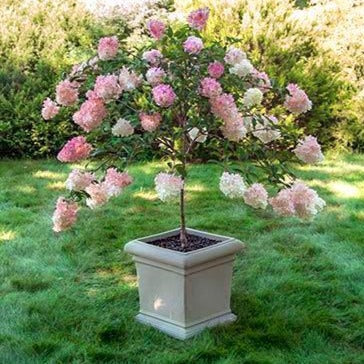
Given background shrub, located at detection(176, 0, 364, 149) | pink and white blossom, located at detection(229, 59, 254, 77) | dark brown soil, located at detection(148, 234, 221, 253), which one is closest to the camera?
pink and white blossom, located at detection(229, 59, 254, 77)

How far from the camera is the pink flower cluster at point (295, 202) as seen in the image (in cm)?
278

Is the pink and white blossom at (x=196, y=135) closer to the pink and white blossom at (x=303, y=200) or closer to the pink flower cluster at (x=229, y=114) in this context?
the pink flower cluster at (x=229, y=114)

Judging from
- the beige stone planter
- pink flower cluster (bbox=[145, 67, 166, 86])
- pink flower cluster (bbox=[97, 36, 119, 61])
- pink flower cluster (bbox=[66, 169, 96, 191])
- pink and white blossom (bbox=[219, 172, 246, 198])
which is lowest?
the beige stone planter

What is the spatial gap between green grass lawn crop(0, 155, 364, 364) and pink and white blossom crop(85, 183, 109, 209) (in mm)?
559

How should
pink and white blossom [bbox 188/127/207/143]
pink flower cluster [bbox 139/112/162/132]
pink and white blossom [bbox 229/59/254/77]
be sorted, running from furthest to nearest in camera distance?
1. pink and white blossom [bbox 188/127/207/143]
2. pink and white blossom [bbox 229/59/254/77]
3. pink flower cluster [bbox 139/112/162/132]

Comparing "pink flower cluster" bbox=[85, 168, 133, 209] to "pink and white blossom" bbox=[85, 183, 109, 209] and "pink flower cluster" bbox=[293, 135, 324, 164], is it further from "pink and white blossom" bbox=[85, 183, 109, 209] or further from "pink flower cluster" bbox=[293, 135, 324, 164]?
"pink flower cluster" bbox=[293, 135, 324, 164]

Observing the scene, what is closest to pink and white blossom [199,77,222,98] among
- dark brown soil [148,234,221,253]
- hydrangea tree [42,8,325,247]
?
hydrangea tree [42,8,325,247]

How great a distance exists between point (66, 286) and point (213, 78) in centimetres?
140

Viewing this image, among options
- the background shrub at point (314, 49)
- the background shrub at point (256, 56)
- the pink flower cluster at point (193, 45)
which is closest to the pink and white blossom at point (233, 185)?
the pink flower cluster at point (193, 45)

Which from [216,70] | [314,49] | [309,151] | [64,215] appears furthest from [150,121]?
[314,49]

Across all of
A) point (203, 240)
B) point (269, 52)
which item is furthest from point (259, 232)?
point (269, 52)

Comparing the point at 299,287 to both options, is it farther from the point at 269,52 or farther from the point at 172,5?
the point at 172,5

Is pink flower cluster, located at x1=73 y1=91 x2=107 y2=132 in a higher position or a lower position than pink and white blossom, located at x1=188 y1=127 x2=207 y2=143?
higher

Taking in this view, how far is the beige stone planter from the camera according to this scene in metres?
2.87
